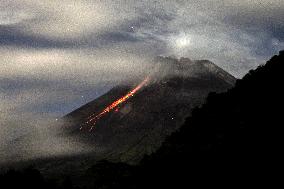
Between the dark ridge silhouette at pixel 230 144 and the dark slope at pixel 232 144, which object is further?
the dark ridge silhouette at pixel 230 144

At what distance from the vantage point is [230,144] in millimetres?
91438

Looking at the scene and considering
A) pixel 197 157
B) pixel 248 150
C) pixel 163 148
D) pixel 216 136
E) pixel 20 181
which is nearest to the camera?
pixel 248 150

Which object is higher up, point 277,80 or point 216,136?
point 277,80

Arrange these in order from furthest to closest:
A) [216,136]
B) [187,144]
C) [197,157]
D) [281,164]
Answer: [187,144] < [216,136] < [197,157] < [281,164]

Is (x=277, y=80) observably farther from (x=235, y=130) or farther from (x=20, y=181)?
(x=20, y=181)

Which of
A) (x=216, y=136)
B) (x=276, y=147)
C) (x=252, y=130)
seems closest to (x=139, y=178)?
(x=216, y=136)

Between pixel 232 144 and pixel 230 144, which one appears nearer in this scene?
pixel 232 144

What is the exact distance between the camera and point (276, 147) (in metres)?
81.3

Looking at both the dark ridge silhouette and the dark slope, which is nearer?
the dark slope

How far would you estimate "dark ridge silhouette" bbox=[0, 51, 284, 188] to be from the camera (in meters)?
82.1

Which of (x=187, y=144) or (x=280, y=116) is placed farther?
(x=187, y=144)

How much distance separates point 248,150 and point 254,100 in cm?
2109

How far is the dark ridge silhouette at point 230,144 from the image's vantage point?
82062mm

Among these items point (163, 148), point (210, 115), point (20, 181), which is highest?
point (210, 115)
